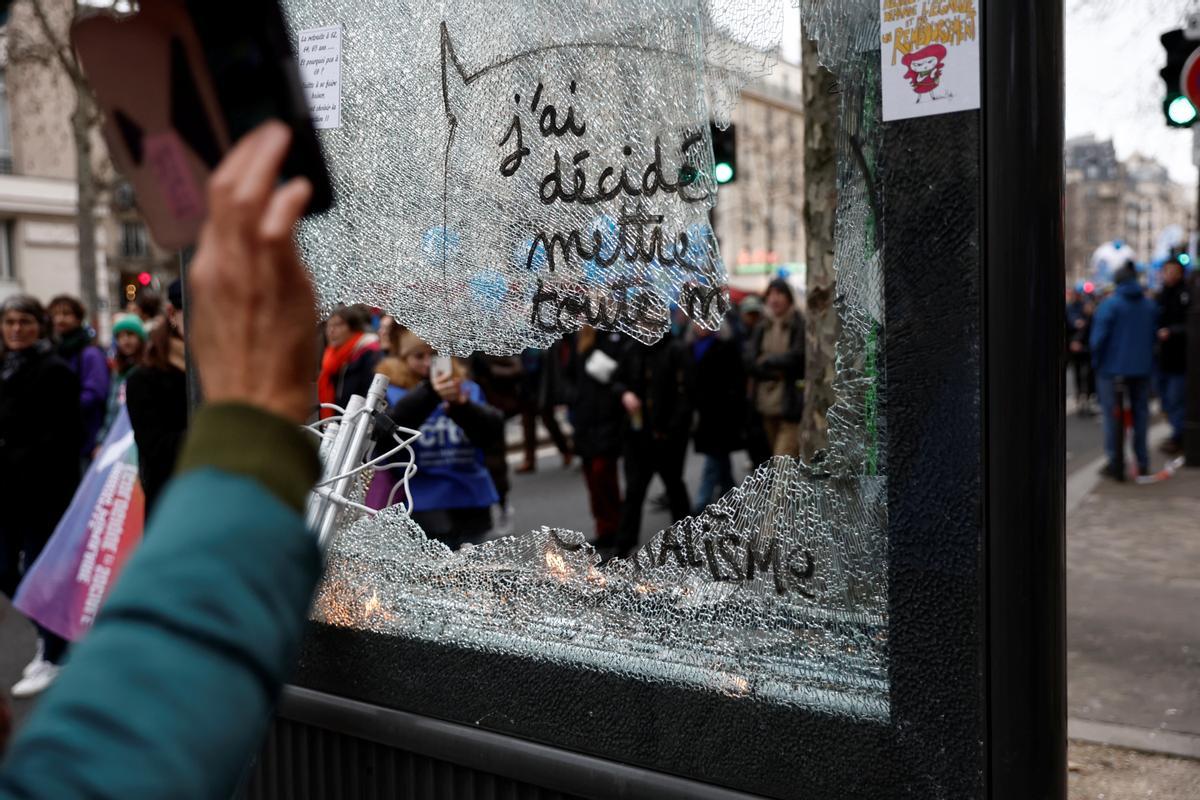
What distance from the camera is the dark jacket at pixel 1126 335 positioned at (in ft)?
33.4

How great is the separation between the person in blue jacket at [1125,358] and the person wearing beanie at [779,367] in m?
3.94

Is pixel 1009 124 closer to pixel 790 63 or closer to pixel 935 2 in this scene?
pixel 935 2

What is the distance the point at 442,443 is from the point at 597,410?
9.79 ft

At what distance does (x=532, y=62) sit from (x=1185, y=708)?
3.59 meters

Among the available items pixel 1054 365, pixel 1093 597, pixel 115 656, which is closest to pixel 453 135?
pixel 1054 365

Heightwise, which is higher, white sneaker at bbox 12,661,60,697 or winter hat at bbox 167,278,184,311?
winter hat at bbox 167,278,184,311

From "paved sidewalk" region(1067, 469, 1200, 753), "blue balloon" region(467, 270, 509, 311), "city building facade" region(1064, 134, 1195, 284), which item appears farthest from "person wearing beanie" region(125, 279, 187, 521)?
"city building facade" region(1064, 134, 1195, 284)

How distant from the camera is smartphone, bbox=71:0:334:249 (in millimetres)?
977

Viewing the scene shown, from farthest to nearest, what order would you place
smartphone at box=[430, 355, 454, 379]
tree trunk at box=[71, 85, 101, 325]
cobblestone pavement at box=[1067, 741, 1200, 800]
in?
tree trunk at box=[71, 85, 101, 325], cobblestone pavement at box=[1067, 741, 1200, 800], smartphone at box=[430, 355, 454, 379]

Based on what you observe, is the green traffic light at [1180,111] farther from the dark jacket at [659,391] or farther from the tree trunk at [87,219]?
the tree trunk at [87,219]

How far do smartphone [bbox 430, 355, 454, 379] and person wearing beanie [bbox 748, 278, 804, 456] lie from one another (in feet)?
12.2

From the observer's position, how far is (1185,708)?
4.46 metres

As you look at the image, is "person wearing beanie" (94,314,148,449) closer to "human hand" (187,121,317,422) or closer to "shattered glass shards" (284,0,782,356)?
"shattered glass shards" (284,0,782,356)

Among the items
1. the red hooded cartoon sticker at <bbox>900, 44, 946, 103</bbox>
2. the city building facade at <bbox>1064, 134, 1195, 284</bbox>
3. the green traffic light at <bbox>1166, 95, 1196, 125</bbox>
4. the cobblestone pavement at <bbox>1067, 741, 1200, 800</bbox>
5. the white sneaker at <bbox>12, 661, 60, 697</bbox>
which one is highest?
the city building facade at <bbox>1064, 134, 1195, 284</bbox>
